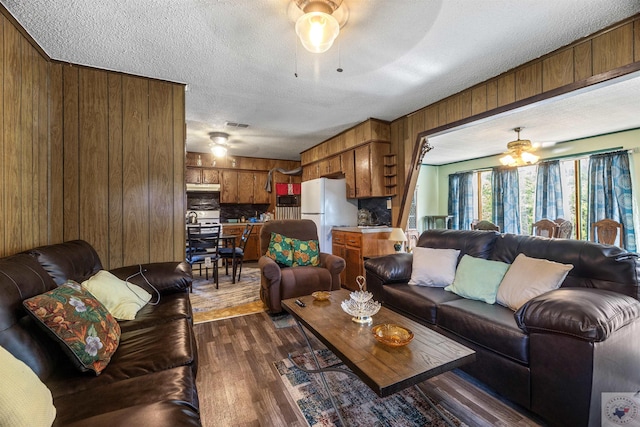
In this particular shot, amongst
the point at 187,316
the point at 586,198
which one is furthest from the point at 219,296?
the point at 586,198

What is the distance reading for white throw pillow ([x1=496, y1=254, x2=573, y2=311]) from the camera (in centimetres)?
181

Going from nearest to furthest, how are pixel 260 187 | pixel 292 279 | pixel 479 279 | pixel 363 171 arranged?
pixel 479 279 < pixel 292 279 < pixel 363 171 < pixel 260 187

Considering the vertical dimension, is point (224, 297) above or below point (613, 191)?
below

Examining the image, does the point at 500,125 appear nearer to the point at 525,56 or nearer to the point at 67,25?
the point at 525,56

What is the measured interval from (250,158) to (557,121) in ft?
18.2

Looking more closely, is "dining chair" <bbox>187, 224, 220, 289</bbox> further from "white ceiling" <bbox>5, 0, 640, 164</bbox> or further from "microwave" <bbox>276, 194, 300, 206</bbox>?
"microwave" <bbox>276, 194, 300, 206</bbox>

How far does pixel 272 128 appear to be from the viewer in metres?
4.34

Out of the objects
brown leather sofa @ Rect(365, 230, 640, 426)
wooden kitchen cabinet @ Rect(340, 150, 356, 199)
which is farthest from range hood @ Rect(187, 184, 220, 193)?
brown leather sofa @ Rect(365, 230, 640, 426)

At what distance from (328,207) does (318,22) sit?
309cm

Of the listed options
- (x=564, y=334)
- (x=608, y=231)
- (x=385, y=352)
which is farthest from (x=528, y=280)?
(x=608, y=231)

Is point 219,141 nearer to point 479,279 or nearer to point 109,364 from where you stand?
point 109,364

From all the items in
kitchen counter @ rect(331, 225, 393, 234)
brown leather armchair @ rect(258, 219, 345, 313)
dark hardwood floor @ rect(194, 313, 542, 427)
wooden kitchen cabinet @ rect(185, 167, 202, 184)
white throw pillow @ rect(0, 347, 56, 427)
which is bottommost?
dark hardwood floor @ rect(194, 313, 542, 427)

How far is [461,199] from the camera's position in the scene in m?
6.75

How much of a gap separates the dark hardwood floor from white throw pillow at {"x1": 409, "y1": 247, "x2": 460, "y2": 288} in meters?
0.78
